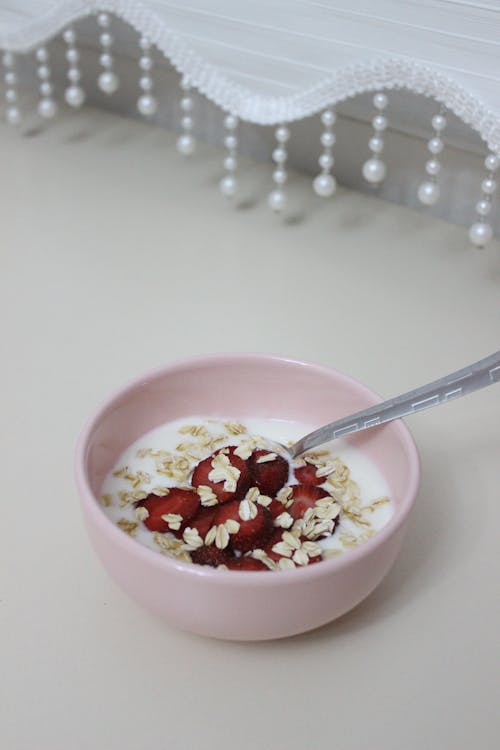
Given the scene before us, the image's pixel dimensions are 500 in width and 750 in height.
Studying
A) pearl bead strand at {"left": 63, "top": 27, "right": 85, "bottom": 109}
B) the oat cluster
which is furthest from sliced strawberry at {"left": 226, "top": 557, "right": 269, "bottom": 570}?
pearl bead strand at {"left": 63, "top": 27, "right": 85, "bottom": 109}

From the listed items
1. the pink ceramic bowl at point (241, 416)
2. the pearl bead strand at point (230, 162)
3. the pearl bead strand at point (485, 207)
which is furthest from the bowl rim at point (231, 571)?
the pearl bead strand at point (230, 162)

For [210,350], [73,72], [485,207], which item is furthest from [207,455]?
[73,72]

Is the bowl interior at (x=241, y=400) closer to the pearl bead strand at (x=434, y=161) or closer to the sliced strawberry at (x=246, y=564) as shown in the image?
the sliced strawberry at (x=246, y=564)

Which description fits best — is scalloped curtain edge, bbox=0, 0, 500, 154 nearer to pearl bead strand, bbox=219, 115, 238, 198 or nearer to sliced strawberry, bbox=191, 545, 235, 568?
pearl bead strand, bbox=219, 115, 238, 198

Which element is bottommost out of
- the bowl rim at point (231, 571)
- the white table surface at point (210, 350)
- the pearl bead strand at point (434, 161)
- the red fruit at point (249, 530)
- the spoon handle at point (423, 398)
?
the white table surface at point (210, 350)

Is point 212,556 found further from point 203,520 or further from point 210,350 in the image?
point 210,350

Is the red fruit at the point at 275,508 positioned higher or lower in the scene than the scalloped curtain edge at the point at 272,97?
lower
